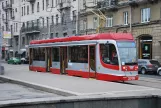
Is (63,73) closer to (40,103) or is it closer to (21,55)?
(40,103)

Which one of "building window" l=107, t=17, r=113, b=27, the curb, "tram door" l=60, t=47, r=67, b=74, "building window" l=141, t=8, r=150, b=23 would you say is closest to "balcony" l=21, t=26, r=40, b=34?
"building window" l=107, t=17, r=113, b=27

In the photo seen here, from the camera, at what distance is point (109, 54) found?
20.6 m

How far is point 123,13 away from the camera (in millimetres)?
44094

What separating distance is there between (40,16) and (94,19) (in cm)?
2057

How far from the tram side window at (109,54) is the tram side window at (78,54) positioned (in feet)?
6.46

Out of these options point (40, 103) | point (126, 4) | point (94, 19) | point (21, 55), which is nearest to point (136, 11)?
point (126, 4)

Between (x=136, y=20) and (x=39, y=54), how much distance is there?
15.6 meters

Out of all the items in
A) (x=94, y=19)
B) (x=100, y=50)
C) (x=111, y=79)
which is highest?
(x=94, y=19)

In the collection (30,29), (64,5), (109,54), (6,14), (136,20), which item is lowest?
(109,54)

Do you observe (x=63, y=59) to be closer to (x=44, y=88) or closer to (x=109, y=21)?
(x=44, y=88)

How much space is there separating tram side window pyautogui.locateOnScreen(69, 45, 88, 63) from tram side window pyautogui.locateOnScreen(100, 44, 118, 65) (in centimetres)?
197

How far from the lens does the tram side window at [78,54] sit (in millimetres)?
22859

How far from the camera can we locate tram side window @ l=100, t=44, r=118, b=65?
2030 cm

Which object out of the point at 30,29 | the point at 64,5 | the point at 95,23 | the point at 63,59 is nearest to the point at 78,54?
the point at 63,59
